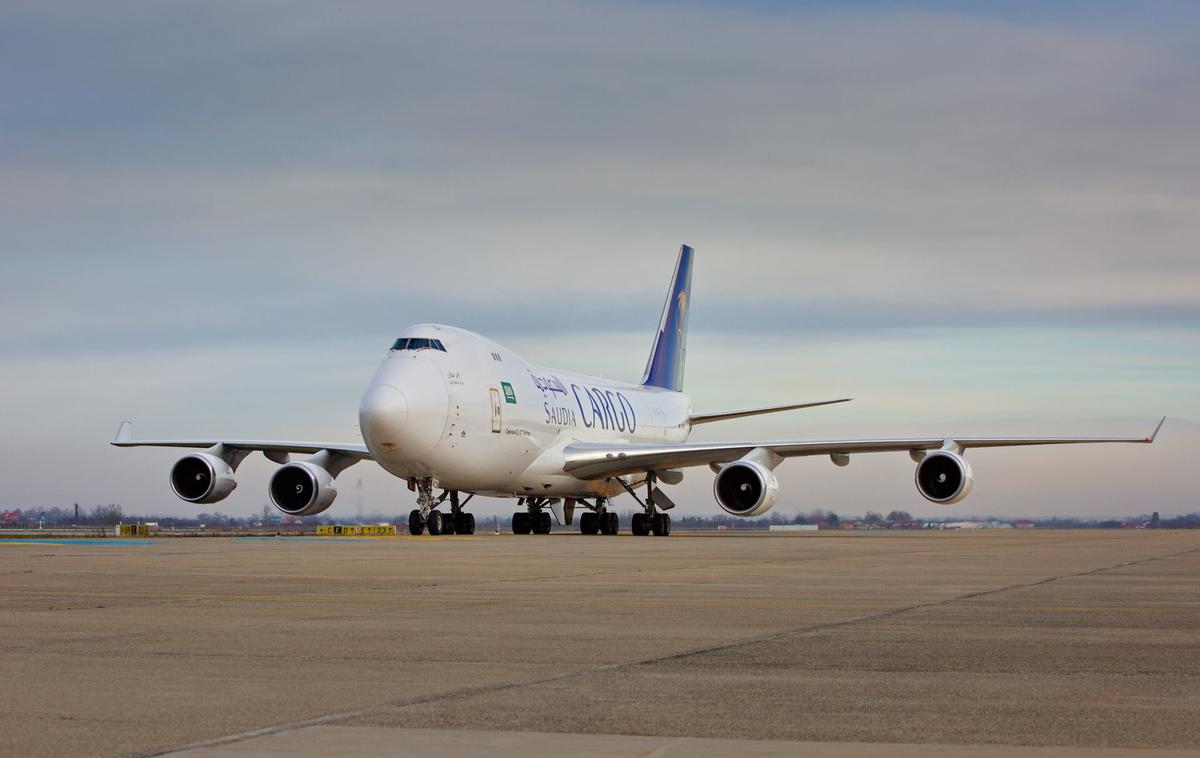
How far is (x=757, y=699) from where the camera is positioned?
696cm

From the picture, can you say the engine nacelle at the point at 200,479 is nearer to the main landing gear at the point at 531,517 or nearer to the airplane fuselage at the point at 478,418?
the airplane fuselage at the point at 478,418

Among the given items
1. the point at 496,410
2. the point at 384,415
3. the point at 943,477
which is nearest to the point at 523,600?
the point at 384,415

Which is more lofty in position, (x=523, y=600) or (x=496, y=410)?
(x=496, y=410)

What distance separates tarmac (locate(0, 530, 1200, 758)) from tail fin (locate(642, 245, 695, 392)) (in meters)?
40.4

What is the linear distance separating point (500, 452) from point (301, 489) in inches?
211

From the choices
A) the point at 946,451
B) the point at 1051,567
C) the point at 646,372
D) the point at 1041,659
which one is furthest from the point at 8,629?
the point at 646,372

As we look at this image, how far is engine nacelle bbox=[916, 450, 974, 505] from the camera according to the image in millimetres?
37125

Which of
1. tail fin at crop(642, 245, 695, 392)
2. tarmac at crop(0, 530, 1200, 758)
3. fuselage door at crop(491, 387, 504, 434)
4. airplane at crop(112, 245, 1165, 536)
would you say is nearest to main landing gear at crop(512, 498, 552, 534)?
airplane at crop(112, 245, 1165, 536)

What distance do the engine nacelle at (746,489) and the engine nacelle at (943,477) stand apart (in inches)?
156

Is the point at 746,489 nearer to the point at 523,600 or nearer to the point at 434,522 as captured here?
the point at 434,522

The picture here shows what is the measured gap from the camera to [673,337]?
191 feet

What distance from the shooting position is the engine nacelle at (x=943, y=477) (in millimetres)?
37125

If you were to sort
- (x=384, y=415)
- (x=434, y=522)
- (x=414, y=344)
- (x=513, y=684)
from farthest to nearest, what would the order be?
(x=434, y=522) → (x=414, y=344) → (x=384, y=415) → (x=513, y=684)

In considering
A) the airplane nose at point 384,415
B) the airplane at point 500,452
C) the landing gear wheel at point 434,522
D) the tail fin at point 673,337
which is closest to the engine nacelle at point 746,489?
Result: the airplane at point 500,452
